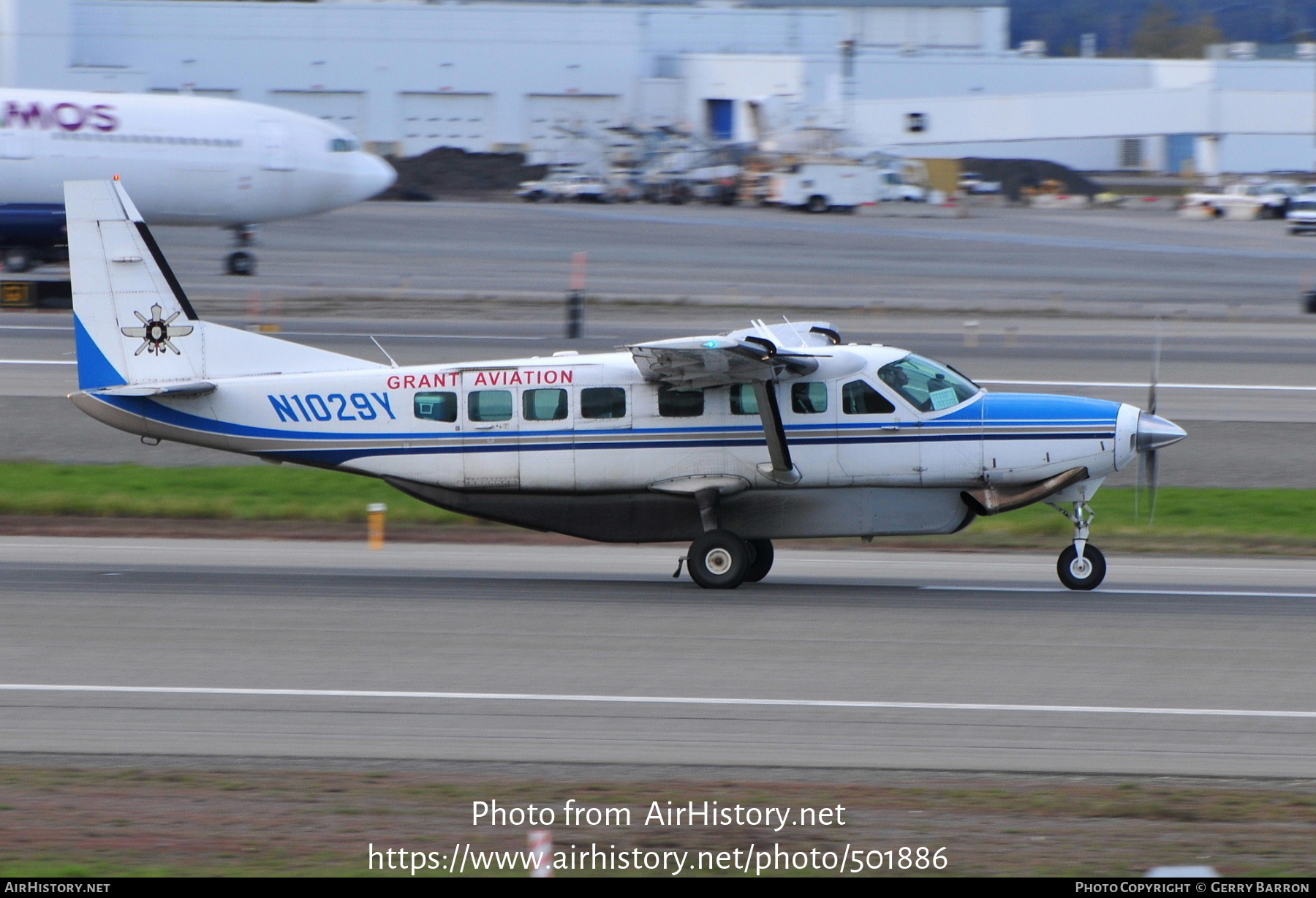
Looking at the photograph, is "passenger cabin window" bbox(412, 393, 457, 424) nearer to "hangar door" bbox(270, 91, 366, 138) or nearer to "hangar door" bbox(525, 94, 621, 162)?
"hangar door" bbox(525, 94, 621, 162)

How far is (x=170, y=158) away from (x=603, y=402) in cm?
3034

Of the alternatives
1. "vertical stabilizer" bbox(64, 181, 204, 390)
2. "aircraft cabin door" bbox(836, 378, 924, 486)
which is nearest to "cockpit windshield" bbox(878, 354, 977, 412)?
"aircraft cabin door" bbox(836, 378, 924, 486)

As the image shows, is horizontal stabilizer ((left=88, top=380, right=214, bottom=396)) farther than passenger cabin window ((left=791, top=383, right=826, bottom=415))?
Yes

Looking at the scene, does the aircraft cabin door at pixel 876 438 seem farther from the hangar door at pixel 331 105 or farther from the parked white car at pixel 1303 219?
the hangar door at pixel 331 105

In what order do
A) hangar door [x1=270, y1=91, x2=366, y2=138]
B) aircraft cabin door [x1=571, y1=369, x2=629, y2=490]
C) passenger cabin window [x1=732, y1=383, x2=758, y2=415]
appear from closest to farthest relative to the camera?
passenger cabin window [x1=732, y1=383, x2=758, y2=415] → aircraft cabin door [x1=571, y1=369, x2=629, y2=490] → hangar door [x1=270, y1=91, x2=366, y2=138]

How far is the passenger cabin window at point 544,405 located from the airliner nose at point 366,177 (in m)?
32.5

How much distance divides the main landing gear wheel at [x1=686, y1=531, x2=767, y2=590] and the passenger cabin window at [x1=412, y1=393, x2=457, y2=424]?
299 cm

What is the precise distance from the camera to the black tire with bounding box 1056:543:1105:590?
52.7ft

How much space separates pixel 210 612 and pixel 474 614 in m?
2.53

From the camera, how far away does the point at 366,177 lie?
47.7 m

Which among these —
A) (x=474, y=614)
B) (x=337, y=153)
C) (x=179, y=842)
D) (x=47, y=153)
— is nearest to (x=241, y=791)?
(x=179, y=842)

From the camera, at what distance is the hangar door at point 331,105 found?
86062mm

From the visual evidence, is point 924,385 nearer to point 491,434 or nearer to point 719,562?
point 719,562

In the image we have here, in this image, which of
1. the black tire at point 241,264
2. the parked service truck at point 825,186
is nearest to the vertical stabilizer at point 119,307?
the black tire at point 241,264
